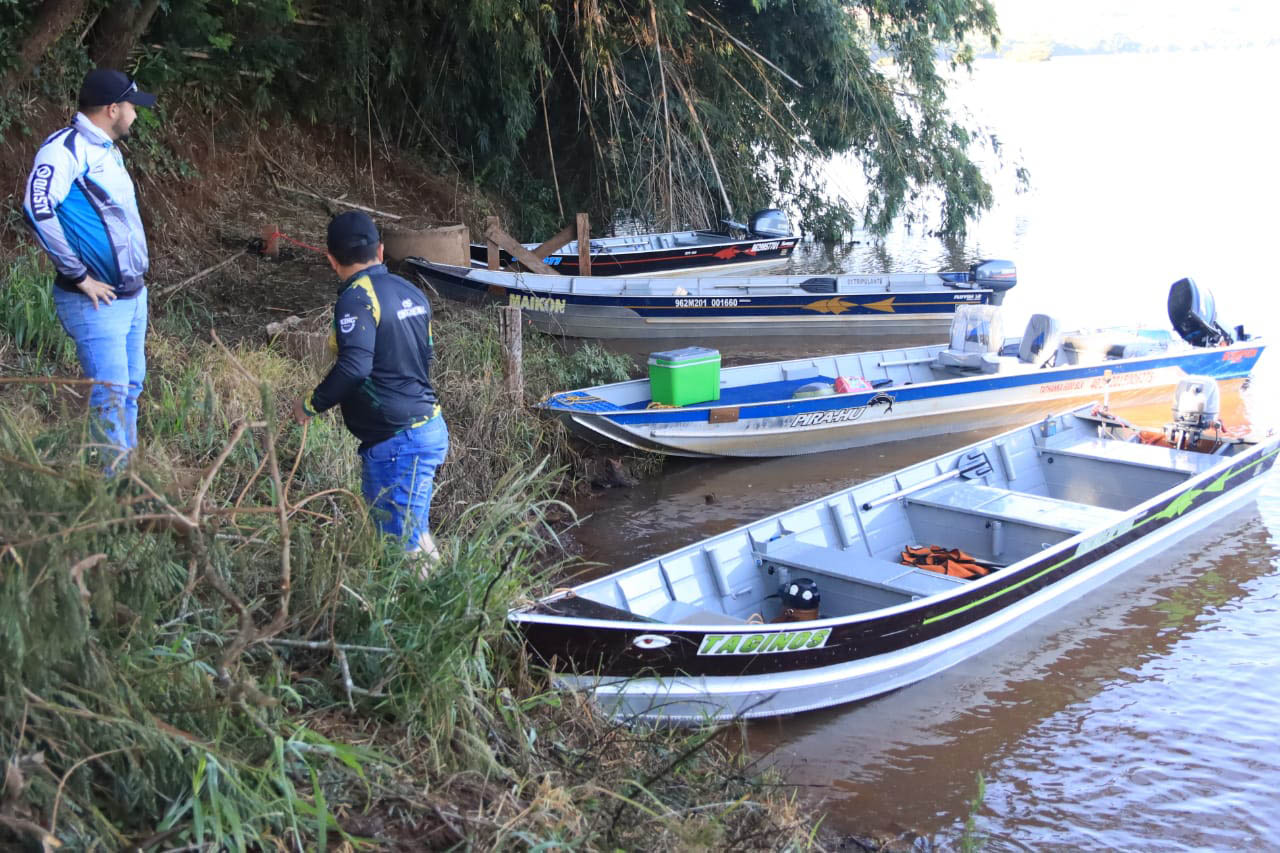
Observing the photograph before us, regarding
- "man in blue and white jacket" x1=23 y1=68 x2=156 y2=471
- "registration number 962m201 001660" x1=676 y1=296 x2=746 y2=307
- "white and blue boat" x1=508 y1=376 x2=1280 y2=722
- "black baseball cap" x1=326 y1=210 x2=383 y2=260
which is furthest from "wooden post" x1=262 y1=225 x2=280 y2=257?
Result: "black baseball cap" x1=326 y1=210 x2=383 y2=260

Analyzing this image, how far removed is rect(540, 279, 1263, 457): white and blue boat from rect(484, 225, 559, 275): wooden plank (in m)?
3.46

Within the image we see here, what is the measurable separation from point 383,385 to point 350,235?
0.59m

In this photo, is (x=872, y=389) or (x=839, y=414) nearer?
(x=839, y=414)

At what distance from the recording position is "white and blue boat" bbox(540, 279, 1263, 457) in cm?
993

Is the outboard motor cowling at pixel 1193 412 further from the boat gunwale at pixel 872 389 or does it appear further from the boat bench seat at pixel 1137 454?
the boat gunwale at pixel 872 389

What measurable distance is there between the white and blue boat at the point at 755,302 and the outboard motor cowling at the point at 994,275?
0.01 m

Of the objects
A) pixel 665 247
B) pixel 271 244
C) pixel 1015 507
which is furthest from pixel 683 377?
pixel 665 247

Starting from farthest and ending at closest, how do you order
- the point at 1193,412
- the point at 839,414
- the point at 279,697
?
the point at 839,414 < the point at 1193,412 < the point at 279,697

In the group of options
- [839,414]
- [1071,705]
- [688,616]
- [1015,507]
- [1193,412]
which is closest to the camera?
[688,616]

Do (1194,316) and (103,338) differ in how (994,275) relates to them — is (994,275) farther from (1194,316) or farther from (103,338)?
(103,338)

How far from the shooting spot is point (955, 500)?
773cm

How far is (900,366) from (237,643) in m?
9.63

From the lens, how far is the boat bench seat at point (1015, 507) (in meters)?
7.30

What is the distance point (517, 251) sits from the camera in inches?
535
